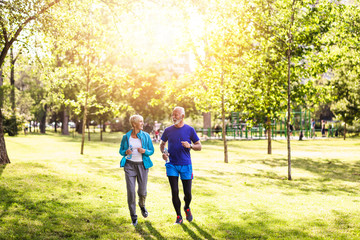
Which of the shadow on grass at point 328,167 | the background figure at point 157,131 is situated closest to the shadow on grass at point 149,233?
the shadow on grass at point 328,167

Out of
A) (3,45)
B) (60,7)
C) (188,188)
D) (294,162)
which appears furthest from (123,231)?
(294,162)

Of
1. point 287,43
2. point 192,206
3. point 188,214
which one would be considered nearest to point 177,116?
point 188,214

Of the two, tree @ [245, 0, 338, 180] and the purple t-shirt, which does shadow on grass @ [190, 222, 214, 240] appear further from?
tree @ [245, 0, 338, 180]

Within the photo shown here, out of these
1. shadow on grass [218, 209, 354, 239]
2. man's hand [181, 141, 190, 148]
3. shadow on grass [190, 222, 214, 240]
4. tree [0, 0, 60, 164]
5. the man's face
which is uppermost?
tree [0, 0, 60, 164]

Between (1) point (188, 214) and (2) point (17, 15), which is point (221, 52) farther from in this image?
(1) point (188, 214)

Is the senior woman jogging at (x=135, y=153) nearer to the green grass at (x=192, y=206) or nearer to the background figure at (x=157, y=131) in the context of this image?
the green grass at (x=192, y=206)

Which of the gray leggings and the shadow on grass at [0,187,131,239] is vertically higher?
the gray leggings

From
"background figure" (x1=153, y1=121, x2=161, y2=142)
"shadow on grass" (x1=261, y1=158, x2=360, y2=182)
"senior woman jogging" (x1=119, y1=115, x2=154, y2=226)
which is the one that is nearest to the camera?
"senior woman jogging" (x1=119, y1=115, x2=154, y2=226)

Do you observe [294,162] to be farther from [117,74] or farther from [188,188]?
[188,188]

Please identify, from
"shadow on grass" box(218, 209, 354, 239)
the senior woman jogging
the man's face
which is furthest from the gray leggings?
"shadow on grass" box(218, 209, 354, 239)

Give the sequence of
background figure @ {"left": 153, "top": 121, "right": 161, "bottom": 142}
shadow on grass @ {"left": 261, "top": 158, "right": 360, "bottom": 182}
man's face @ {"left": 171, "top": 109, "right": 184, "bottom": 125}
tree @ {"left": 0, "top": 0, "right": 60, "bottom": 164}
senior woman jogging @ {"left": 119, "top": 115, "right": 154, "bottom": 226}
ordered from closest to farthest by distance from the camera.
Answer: man's face @ {"left": 171, "top": 109, "right": 184, "bottom": 125}
senior woman jogging @ {"left": 119, "top": 115, "right": 154, "bottom": 226}
tree @ {"left": 0, "top": 0, "right": 60, "bottom": 164}
shadow on grass @ {"left": 261, "top": 158, "right": 360, "bottom": 182}
background figure @ {"left": 153, "top": 121, "right": 161, "bottom": 142}

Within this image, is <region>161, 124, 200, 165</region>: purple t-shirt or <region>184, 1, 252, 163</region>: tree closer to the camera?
<region>161, 124, 200, 165</region>: purple t-shirt

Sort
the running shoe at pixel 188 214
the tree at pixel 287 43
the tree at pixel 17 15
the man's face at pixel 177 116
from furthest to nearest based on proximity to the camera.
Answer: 1. the tree at pixel 287 43
2. the tree at pixel 17 15
3. the running shoe at pixel 188 214
4. the man's face at pixel 177 116

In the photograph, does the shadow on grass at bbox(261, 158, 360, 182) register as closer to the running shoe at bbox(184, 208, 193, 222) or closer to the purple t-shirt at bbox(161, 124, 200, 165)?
the running shoe at bbox(184, 208, 193, 222)
